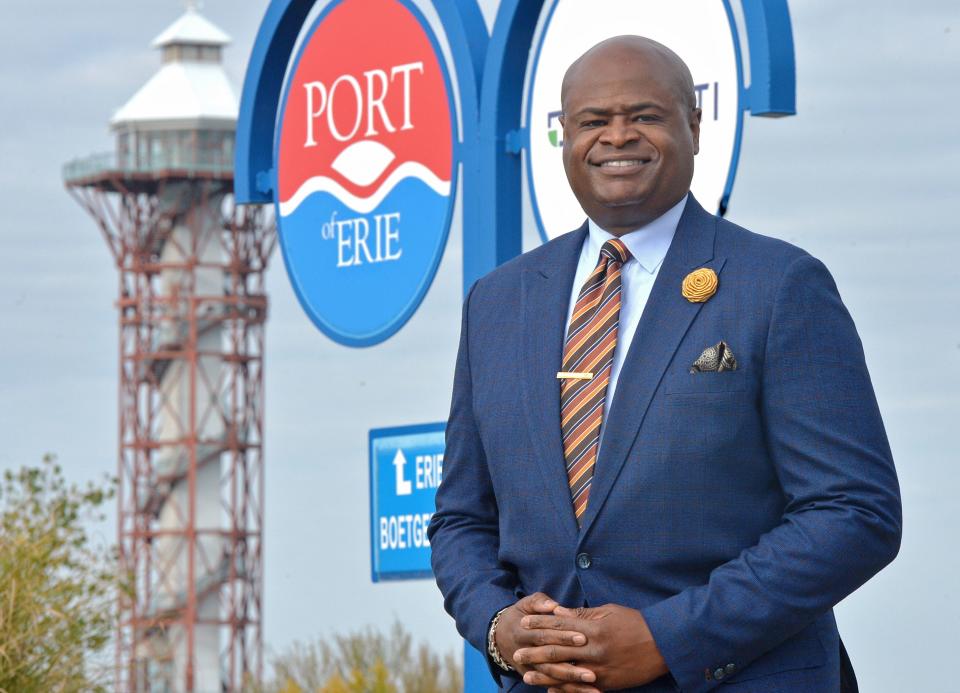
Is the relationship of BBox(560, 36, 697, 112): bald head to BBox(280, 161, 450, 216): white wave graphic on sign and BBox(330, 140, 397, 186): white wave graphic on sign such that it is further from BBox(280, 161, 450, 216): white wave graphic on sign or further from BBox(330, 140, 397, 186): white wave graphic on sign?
BBox(330, 140, 397, 186): white wave graphic on sign

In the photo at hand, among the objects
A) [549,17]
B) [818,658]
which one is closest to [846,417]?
[818,658]

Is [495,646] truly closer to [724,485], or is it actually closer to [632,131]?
[724,485]

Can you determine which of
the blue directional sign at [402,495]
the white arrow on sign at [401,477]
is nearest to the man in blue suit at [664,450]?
the blue directional sign at [402,495]

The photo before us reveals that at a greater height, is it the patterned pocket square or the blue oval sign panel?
the blue oval sign panel

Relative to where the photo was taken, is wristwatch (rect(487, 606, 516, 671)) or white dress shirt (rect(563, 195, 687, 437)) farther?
white dress shirt (rect(563, 195, 687, 437))

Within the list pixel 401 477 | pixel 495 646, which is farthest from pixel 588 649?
pixel 401 477

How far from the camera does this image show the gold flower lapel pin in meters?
3.28

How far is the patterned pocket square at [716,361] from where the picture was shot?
319cm

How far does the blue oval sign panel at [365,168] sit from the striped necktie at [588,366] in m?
4.20

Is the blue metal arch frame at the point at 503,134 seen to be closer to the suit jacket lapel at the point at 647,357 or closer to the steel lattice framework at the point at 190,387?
the suit jacket lapel at the point at 647,357

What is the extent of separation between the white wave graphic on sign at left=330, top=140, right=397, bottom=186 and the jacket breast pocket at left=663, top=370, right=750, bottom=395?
188 inches

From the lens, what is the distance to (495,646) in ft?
10.8

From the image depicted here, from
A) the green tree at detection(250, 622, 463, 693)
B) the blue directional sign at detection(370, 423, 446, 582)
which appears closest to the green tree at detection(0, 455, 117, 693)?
the blue directional sign at detection(370, 423, 446, 582)

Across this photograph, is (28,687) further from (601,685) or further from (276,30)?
(601,685)
